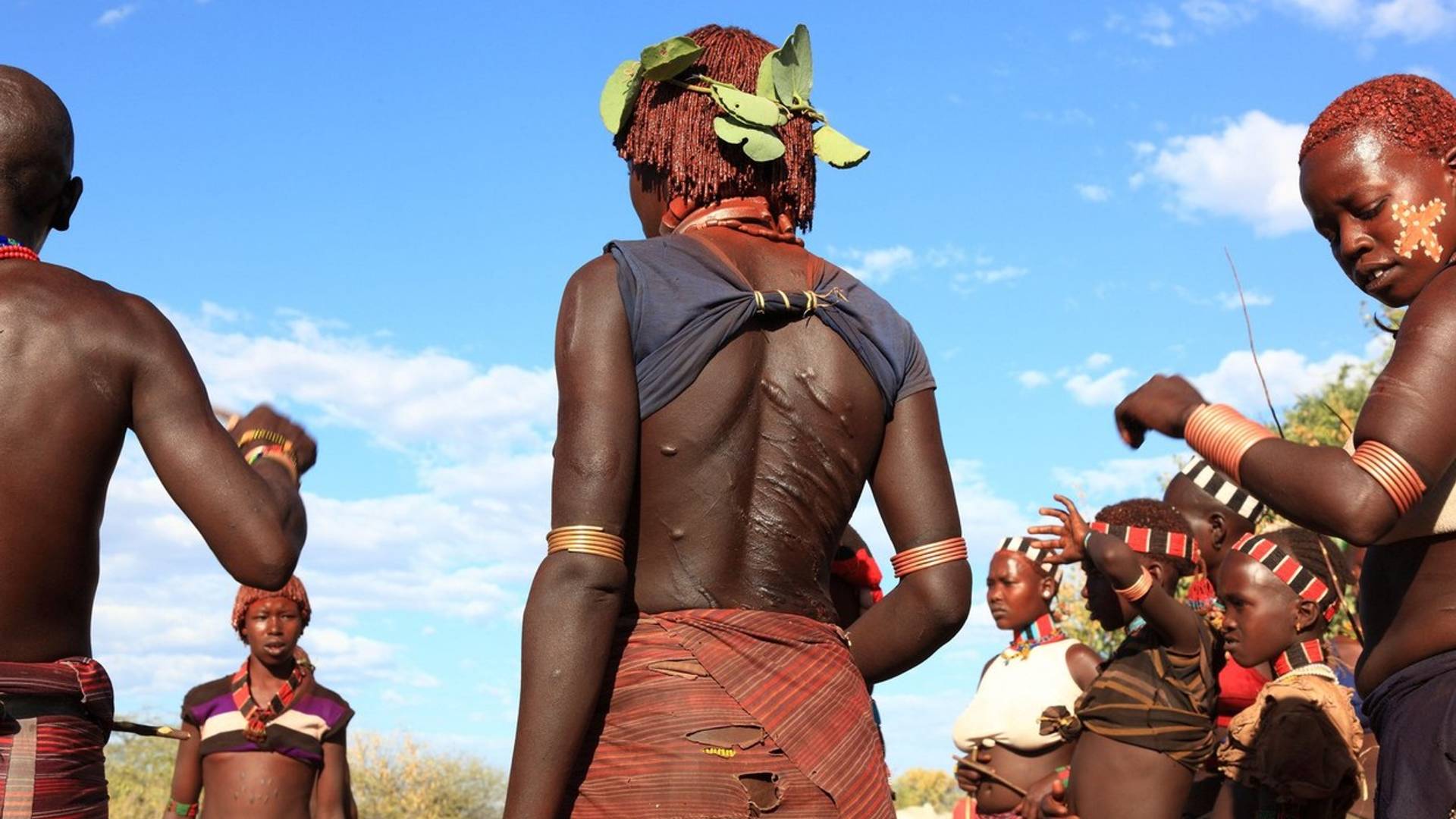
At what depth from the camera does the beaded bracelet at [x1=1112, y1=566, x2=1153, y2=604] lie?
691cm

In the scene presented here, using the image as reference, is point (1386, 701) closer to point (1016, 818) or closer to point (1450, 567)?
point (1450, 567)

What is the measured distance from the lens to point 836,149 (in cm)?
401

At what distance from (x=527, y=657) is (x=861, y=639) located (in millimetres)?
997

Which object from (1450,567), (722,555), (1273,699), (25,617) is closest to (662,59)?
(722,555)

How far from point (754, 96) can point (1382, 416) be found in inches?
65.7

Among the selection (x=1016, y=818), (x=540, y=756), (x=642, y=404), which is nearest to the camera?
(x=540, y=756)

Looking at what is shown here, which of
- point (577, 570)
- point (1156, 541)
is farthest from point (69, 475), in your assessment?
point (1156, 541)

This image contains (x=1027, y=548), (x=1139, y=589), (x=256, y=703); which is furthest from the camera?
(x=256, y=703)

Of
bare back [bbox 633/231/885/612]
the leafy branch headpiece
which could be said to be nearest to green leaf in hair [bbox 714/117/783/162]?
the leafy branch headpiece

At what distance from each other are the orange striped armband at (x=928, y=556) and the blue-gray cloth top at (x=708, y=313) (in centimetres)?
34

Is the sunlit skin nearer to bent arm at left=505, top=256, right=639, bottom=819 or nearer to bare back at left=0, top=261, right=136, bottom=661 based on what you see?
bent arm at left=505, top=256, right=639, bottom=819

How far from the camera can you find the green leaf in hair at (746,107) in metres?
3.80

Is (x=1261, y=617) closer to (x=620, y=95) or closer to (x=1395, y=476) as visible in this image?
(x=1395, y=476)

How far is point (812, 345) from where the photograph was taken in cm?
362
